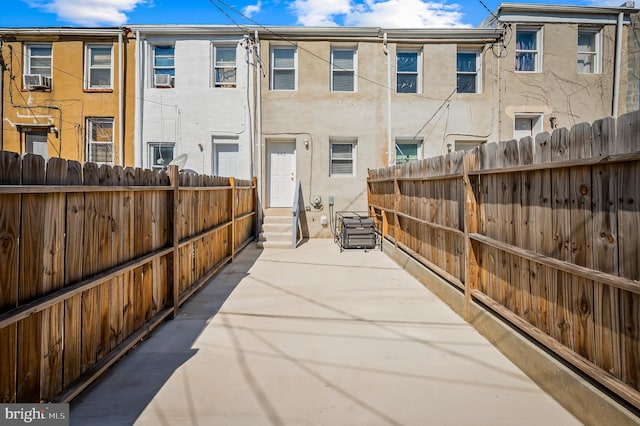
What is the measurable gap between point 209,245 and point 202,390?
3.68 m

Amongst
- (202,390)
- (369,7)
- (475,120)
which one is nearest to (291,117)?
(369,7)

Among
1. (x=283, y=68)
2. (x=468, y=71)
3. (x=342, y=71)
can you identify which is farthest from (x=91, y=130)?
(x=468, y=71)

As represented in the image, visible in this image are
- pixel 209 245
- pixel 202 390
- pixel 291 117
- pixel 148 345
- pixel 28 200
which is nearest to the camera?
pixel 28 200

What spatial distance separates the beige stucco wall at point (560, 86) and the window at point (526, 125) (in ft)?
0.69

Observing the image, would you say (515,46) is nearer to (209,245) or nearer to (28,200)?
(209,245)

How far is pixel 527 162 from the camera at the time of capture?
120 inches

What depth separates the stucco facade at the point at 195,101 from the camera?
1118cm

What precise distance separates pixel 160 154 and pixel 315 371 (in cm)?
987

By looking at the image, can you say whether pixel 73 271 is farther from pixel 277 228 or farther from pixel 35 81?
pixel 35 81

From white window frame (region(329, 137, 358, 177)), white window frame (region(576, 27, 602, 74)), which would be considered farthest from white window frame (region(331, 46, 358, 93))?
white window frame (region(576, 27, 602, 74))

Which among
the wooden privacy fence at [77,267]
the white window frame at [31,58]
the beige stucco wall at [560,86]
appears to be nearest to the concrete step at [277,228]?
the wooden privacy fence at [77,267]

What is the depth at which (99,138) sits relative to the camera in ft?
37.5

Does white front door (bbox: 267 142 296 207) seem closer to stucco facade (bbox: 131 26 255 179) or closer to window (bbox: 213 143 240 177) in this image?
stucco facade (bbox: 131 26 255 179)

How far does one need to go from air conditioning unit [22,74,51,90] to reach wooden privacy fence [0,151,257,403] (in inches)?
371
